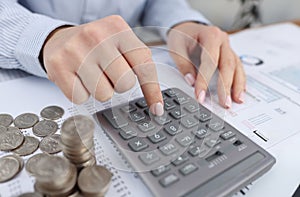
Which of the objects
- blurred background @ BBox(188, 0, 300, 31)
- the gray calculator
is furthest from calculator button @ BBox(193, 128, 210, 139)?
blurred background @ BBox(188, 0, 300, 31)

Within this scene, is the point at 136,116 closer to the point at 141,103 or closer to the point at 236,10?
the point at 141,103

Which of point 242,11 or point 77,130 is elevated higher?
point 77,130

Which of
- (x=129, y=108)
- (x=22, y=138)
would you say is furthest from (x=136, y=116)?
(x=22, y=138)

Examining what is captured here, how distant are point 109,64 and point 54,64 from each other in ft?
0.19

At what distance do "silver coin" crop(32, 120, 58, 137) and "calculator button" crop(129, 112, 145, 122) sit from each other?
0.27 ft

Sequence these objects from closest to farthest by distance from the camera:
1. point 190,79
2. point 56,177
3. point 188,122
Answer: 1. point 56,177
2. point 188,122
3. point 190,79

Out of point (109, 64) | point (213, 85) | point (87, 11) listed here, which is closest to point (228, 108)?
point (213, 85)

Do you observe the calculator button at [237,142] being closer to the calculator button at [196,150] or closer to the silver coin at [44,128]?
the calculator button at [196,150]

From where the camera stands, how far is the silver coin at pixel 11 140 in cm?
28

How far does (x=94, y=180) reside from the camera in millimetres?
218

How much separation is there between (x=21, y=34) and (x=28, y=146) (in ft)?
0.58

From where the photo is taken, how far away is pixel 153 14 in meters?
0.62

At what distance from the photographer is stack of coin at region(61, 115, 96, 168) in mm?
218

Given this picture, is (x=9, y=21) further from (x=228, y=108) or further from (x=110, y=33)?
(x=228, y=108)
